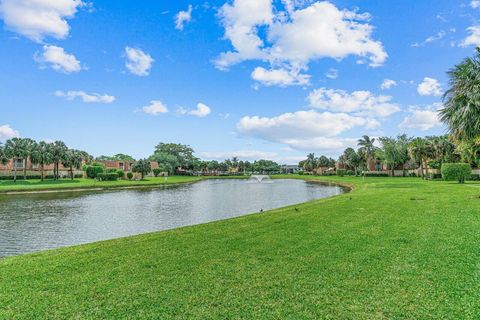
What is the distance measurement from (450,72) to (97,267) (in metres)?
19.8

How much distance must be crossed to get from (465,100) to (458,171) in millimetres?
21463

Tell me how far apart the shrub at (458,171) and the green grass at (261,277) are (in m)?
29.2

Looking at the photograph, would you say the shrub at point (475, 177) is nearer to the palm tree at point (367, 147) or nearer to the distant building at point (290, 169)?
the palm tree at point (367, 147)

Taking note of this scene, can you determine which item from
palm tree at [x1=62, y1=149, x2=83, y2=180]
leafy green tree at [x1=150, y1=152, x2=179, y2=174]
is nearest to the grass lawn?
palm tree at [x1=62, y1=149, x2=83, y2=180]

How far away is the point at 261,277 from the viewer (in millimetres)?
5613

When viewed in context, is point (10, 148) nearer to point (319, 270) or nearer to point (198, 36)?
point (198, 36)

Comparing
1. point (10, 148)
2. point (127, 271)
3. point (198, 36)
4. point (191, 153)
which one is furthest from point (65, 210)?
point (191, 153)

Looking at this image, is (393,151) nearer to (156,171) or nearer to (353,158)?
(353,158)

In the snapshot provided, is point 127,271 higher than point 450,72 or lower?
lower

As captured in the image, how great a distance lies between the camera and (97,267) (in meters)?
6.61

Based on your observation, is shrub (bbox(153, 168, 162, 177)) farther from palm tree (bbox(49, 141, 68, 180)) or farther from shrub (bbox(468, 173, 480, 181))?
shrub (bbox(468, 173, 480, 181))

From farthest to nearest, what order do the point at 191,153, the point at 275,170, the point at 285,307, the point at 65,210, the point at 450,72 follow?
the point at 275,170 < the point at 191,153 < the point at 65,210 < the point at 450,72 < the point at 285,307

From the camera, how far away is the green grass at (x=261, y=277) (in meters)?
4.36

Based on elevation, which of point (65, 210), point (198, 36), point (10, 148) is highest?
point (198, 36)
